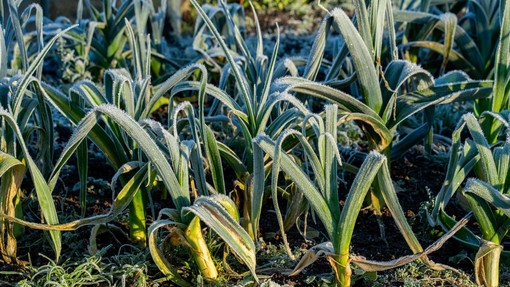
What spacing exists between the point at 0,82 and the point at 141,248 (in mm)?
721

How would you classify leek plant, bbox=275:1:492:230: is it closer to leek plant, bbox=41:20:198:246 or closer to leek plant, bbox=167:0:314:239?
leek plant, bbox=167:0:314:239

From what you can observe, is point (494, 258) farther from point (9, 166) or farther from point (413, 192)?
point (9, 166)

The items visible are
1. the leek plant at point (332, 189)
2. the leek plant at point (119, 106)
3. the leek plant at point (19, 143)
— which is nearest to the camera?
the leek plant at point (332, 189)

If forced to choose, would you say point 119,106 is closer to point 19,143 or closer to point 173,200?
point 19,143

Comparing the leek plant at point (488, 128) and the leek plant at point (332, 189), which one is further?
the leek plant at point (488, 128)

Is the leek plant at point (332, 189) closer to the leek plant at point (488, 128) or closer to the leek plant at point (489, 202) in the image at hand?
the leek plant at point (489, 202)

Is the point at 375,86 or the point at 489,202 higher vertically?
the point at 375,86

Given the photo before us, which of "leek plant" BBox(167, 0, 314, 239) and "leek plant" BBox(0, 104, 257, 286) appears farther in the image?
"leek plant" BBox(167, 0, 314, 239)

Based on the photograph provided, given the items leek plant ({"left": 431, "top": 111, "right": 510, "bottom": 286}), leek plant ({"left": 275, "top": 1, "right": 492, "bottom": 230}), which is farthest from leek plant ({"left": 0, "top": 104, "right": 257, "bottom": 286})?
leek plant ({"left": 431, "top": 111, "right": 510, "bottom": 286})

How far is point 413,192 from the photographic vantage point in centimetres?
289

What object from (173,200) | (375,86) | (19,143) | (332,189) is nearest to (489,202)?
(332,189)

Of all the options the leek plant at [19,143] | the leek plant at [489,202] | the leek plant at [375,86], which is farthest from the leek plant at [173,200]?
the leek plant at [489,202]

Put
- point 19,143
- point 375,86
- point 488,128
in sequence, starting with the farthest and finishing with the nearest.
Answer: point 488,128 < point 375,86 < point 19,143

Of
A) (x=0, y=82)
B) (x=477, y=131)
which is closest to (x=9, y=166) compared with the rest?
(x=0, y=82)
